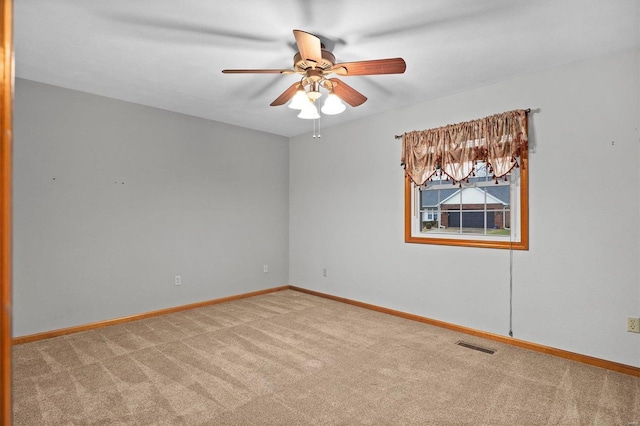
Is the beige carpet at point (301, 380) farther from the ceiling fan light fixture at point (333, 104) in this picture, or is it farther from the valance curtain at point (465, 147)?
the ceiling fan light fixture at point (333, 104)

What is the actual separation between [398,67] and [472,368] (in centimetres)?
235

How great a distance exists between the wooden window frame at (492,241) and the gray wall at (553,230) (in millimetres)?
49

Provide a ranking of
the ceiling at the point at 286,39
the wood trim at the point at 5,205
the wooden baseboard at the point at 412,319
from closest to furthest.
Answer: the wood trim at the point at 5,205, the ceiling at the point at 286,39, the wooden baseboard at the point at 412,319

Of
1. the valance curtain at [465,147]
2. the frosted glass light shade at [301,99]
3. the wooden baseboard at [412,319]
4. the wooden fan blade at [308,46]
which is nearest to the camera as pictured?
the wooden fan blade at [308,46]

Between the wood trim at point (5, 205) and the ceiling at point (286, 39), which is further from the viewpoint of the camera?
the ceiling at point (286, 39)

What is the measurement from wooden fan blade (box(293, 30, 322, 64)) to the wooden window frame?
2139 mm

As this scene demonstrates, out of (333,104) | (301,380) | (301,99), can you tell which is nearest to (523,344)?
(301,380)

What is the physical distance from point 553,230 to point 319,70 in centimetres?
244

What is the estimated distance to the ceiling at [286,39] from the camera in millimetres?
2170

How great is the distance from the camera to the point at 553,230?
9.96 feet

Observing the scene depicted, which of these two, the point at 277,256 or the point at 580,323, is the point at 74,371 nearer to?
the point at 277,256

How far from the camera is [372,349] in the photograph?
3121 millimetres

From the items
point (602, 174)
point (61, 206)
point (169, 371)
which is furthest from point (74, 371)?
point (602, 174)

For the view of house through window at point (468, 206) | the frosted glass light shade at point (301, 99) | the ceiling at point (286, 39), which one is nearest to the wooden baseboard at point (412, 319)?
the view of house through window at point (468, 206)
